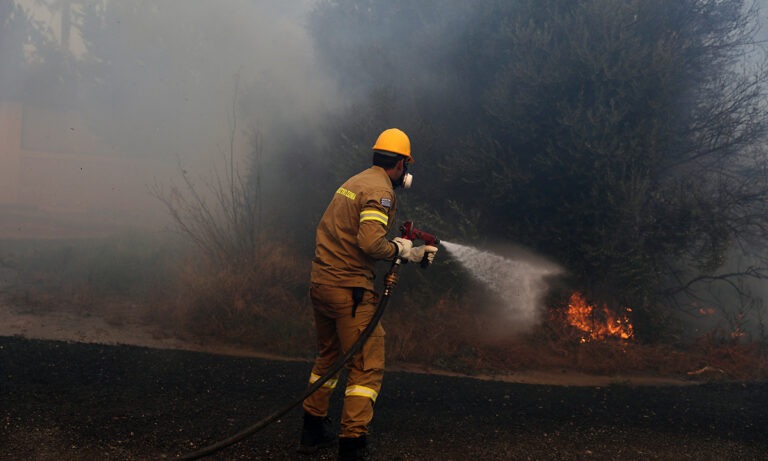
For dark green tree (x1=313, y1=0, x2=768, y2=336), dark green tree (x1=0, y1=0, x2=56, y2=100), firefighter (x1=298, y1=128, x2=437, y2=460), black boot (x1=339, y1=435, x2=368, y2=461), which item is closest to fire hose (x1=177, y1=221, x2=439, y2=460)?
firefighter (x1=298, y1=128, x2=437, y2=460)

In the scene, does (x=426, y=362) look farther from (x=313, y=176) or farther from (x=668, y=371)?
(x=313, y=176)

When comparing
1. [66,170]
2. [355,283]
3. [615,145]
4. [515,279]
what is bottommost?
[355,283]

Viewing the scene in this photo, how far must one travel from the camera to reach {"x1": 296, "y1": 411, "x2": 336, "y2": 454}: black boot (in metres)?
3.88

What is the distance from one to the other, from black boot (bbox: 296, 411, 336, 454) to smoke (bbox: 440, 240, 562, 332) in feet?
13.4

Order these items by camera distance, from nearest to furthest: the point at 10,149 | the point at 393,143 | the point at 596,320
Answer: the point at 393,143 → the point at 596,320 → the point at 10,149

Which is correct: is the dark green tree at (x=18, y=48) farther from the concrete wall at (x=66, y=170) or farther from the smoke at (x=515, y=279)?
the smoke at (x=515, y=279)

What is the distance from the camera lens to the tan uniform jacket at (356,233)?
12.2 feet

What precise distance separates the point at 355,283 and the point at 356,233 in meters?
0.30

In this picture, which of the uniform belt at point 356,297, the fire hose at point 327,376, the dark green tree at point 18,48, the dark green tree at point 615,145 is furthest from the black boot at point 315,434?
the dark green tree at point 18,48

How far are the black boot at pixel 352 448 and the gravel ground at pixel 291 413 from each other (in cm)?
16

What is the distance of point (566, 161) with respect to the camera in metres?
7.51

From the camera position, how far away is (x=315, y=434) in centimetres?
392

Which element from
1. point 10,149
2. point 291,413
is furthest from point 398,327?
point 10,149

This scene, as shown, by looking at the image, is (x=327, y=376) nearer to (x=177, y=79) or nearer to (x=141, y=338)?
(x=141, y=338)
